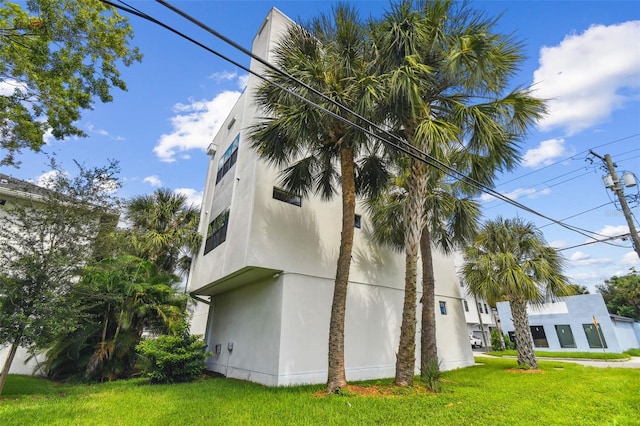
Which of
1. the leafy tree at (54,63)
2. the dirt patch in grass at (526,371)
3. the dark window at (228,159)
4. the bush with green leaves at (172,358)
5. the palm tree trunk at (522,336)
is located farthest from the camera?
the dark window at (228,159)

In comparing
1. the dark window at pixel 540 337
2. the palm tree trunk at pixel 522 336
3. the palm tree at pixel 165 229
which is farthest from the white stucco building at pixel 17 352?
the dark window at pixel 540 337

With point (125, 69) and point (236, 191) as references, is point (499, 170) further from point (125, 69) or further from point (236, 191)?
point (125, 69)

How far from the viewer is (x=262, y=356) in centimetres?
915

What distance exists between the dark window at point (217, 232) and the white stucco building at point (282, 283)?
0.06 m

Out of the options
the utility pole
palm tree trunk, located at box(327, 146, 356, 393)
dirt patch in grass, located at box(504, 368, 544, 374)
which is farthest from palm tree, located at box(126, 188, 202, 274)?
the utility pole

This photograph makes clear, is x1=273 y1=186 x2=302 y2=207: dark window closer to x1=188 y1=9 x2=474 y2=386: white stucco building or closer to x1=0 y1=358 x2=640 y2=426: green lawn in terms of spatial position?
x1=188 y1=9 x2=474 y2=386: white stucco building

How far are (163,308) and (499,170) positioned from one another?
12712 millimetres

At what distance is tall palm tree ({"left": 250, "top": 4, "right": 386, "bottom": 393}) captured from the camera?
758 centimetres

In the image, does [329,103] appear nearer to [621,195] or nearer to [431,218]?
[431,218]

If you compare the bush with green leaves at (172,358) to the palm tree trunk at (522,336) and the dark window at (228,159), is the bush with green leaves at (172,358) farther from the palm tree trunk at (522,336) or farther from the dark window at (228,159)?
the palm tree trunk at (522,336)

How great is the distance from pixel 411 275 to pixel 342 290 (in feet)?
6.06

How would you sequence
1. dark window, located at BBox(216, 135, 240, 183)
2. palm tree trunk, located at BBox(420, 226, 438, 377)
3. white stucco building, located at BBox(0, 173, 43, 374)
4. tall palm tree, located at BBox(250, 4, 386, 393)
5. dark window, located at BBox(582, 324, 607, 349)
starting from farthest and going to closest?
1. dark window, located at BBox(582, 324, 607, 349)
2. dark window, located at BBox(216, 135, 240, 183)
3. white stucco building, located at BBox(0, 173, 43, 374)
4. palm tree trunk, located at BBox(420, 226, 438, 377)
5. tall palm tree, located at BBox(250, 4, 386, 393)

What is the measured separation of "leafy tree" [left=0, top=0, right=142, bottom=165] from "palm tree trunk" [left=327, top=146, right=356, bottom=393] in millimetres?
7119

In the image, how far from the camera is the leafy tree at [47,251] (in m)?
6.99
